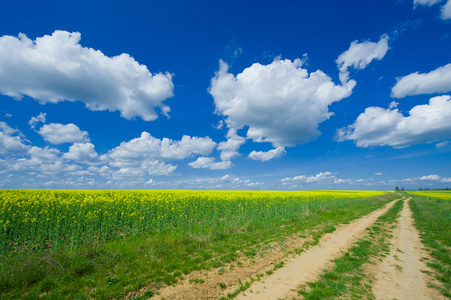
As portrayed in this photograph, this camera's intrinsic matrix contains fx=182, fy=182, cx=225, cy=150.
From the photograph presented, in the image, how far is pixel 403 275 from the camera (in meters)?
6.25

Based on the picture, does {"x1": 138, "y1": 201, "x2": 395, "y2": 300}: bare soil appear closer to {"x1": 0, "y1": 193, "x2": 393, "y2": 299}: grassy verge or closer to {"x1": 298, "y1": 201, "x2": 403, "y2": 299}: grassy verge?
{"x1": 298, "y1": 201, "x2": 403, "y2": 299}: grassy verge

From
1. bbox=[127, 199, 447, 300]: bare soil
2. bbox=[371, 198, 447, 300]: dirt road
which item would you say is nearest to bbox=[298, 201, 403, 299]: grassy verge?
bbox=[127, 199, 447, 300]: bare soil

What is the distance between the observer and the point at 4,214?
880cm

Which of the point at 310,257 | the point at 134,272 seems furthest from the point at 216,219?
the point at 134,272

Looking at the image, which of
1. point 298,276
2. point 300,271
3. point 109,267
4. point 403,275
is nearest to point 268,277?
point 298,276

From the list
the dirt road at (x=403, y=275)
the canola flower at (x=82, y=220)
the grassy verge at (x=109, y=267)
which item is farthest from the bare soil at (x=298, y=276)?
the canola flower at (x=82, y=220)

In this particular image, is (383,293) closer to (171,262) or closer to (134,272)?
(171,262)

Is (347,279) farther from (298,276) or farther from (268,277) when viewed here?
(268,277)

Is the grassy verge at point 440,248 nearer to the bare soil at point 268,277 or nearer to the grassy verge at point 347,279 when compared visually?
the grassy verge at point 347,279

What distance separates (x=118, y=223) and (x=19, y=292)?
6636 millimetres

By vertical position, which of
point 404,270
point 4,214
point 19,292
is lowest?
point 404,270

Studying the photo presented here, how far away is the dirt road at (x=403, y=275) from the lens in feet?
17.0

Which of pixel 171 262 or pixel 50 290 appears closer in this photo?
pixel 50 290

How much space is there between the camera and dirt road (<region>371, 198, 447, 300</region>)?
5190 mm
